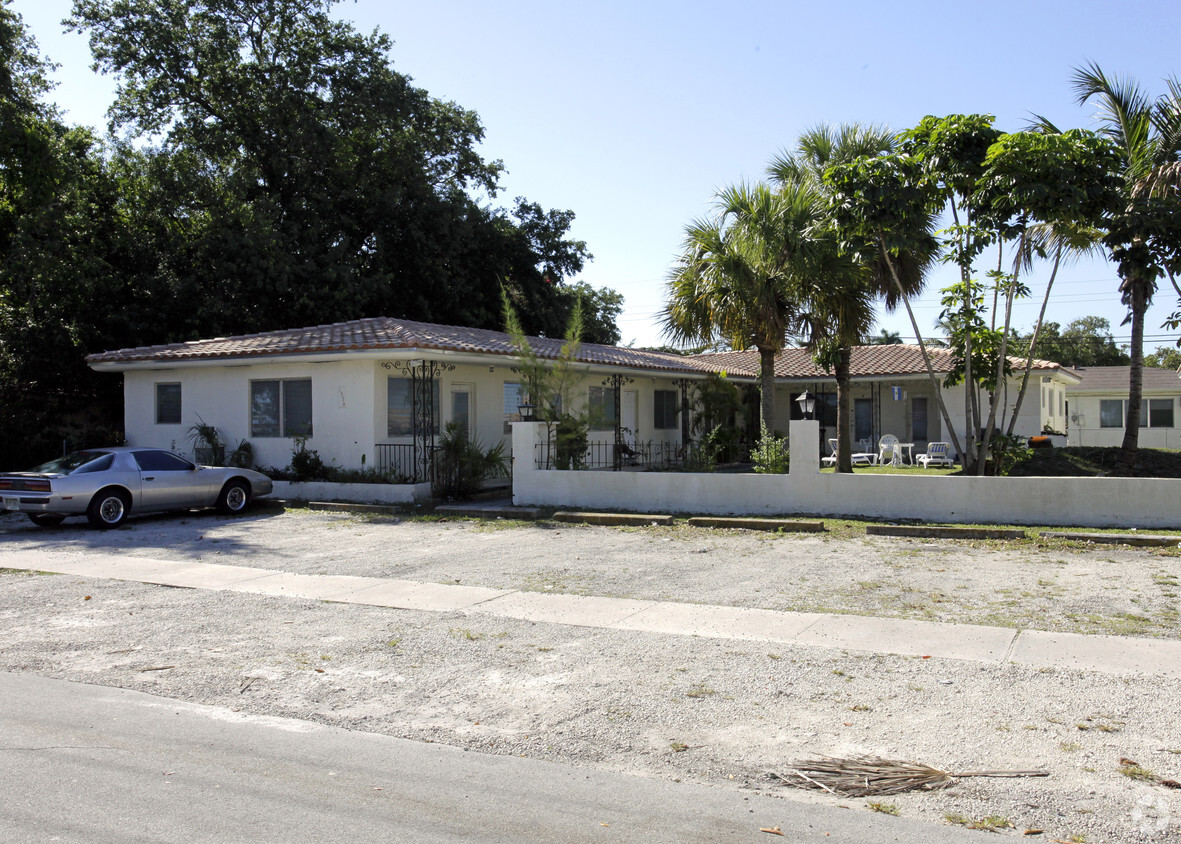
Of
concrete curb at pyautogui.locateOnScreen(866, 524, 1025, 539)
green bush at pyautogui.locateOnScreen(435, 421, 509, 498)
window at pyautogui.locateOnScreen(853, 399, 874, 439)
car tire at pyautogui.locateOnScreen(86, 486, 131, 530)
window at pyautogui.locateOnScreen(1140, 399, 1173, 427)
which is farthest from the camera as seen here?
window at pyautogui.locateOnScreen(1140, 399, 1173, 427)

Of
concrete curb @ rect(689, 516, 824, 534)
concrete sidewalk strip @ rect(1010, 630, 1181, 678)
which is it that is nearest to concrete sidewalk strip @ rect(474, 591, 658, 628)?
concrete sidewalk strip @ rect(1010, 630, 1181, 678)

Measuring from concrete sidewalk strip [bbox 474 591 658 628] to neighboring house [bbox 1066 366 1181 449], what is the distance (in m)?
27.9

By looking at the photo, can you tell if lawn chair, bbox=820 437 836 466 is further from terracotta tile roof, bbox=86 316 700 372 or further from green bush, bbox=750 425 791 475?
green bush, bbox=750 425 791 475

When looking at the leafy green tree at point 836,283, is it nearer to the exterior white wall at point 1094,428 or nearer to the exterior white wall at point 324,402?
the exterior white wall at point 324,402

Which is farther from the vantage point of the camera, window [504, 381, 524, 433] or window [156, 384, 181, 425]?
window [504, 381, 524, 433]

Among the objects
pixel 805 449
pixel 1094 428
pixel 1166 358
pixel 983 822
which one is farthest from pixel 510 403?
pixel 1166 358

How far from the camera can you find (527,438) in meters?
16.3

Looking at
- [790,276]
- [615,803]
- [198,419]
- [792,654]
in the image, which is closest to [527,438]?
[790,276]

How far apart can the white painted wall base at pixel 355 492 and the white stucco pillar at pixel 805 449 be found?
6.89 m

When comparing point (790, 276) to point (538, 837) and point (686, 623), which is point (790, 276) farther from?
point (538, 837)

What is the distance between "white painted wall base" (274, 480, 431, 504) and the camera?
1695 cm

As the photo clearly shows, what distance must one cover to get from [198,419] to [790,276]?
1284cm

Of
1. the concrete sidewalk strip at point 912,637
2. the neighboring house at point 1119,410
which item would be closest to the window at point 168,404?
the concrete sidewalk strip at point 912,637

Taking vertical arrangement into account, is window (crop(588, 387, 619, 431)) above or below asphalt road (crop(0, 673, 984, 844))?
above
